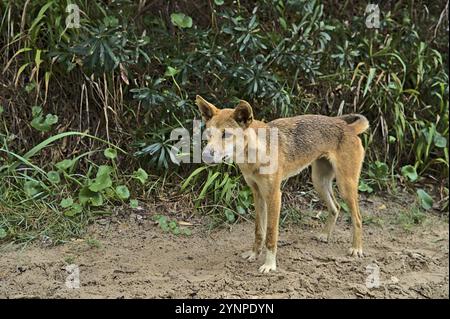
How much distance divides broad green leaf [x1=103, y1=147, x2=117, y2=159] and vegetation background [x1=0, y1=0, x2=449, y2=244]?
0.01 meters

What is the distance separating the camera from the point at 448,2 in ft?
25.6

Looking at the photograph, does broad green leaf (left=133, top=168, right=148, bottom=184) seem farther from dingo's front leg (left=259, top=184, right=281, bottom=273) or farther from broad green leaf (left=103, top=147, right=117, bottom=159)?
dingo's front leg (left=259, top=184, right=281, bottom=273)

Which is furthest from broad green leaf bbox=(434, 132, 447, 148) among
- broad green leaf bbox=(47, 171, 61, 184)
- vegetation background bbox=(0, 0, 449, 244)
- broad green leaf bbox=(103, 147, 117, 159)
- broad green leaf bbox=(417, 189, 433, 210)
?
broad green leaf bbox=(47, 171, 61, 184)

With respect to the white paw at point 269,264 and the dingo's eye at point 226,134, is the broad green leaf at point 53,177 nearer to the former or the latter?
the dingo's eye at point 226,134

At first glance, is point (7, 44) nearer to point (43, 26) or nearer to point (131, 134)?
point (43, 26)

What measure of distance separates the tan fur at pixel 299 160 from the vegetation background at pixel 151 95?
2.73 feet

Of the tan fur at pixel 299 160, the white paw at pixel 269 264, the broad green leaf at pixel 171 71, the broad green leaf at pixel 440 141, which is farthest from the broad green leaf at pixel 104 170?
the broad green leaf at pixel 440 141

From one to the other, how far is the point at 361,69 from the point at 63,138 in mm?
3388

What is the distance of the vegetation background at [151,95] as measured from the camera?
597 centimetres

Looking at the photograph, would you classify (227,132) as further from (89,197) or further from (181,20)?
(181,20)

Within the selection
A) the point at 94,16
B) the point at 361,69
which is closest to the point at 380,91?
the point at 361,69

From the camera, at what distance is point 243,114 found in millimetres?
4773

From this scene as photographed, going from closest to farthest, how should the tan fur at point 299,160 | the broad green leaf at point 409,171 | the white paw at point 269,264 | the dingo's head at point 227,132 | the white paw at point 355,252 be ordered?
the dingo's head at point 227,132 < the tan fur at point 299,160 < the white paw at point 269,264 < the white paw at point 355,252 < the broad green leaf at point 409,171

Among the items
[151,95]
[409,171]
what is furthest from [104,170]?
[409,171]
